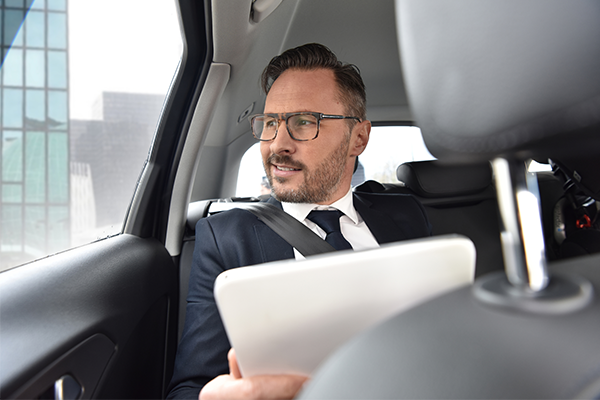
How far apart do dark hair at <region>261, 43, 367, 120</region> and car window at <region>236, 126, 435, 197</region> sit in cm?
71

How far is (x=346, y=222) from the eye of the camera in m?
1.47

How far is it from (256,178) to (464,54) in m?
2.12

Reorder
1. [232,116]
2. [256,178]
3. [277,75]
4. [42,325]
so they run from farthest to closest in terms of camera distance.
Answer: [256,178], [232,116], [277,75], [42,325]

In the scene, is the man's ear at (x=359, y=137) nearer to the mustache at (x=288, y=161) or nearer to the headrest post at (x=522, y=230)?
the mustache at (x=288, y=161)

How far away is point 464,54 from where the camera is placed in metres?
0.34

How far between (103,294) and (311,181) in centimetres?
79

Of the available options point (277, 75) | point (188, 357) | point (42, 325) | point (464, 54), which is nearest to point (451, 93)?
point (464, 54)

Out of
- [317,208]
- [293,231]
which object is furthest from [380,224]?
[293,231]

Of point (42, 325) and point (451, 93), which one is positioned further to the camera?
point (42, 325)

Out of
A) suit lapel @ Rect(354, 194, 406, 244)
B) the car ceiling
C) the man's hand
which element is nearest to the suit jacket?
suit lapel @ Rect(354, 194, 406, 244)

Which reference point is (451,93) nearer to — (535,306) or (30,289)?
(535,306)

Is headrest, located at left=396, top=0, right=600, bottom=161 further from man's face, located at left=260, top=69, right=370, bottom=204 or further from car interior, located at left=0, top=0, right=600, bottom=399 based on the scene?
man's face, located at left=260, top=69, right=370, bottom=204

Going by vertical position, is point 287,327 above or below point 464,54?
below

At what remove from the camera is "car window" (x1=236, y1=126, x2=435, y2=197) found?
7.82ft
